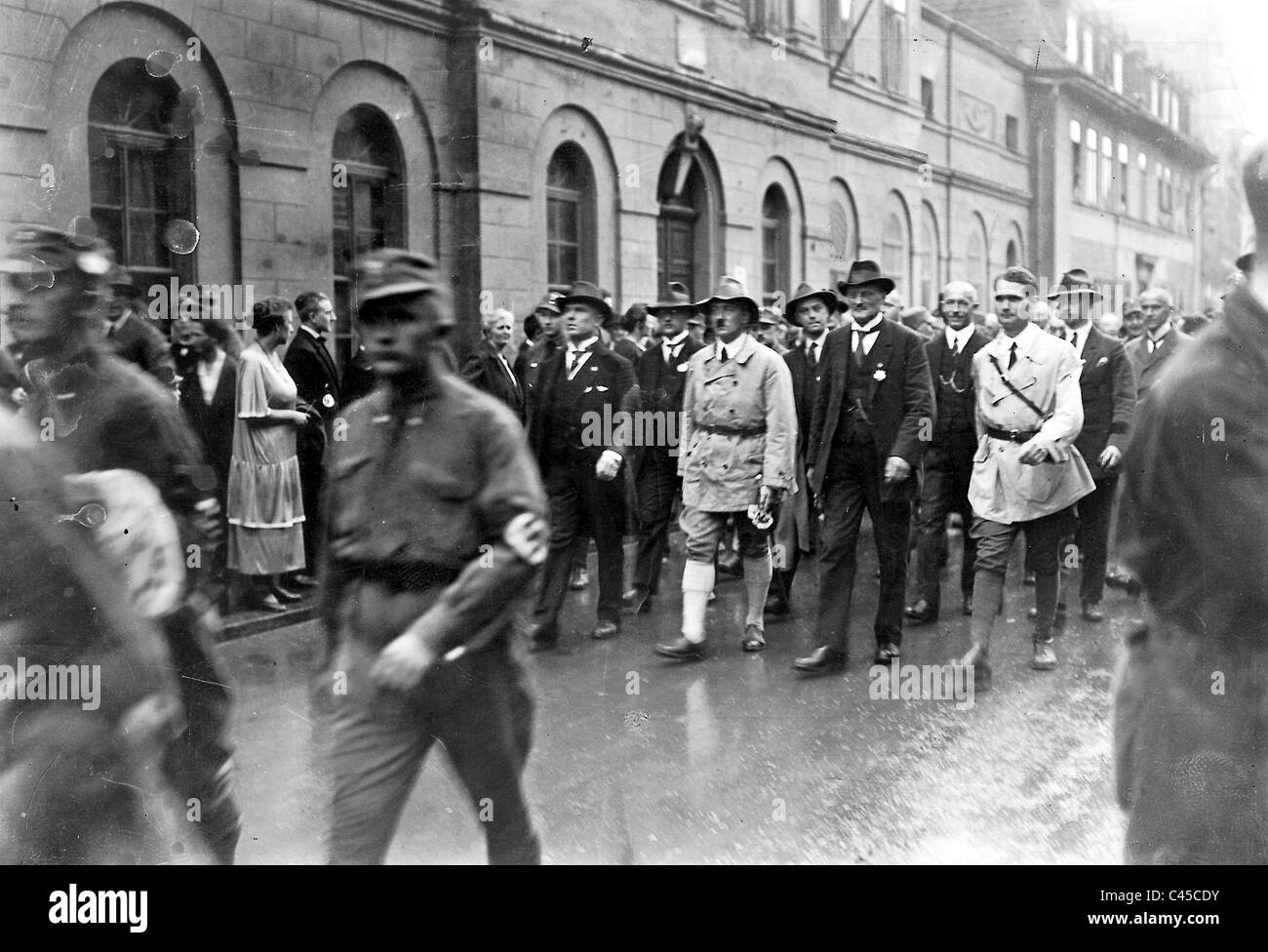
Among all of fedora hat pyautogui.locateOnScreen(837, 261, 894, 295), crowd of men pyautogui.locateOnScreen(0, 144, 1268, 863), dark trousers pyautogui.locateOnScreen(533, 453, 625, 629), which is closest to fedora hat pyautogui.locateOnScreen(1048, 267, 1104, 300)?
fedora hat pyautogui.locateOnScreen(837, 261, 894, 295)

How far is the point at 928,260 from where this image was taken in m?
17.1

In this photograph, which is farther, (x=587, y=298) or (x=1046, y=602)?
(x=587, y=298)

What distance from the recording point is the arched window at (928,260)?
16.4 meters

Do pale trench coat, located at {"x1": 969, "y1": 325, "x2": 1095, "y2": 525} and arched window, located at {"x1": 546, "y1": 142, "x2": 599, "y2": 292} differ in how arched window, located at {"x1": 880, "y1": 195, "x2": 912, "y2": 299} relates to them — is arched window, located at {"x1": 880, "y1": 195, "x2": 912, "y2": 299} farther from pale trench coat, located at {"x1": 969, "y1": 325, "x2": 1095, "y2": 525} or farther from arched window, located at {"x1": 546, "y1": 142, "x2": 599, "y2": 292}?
pale trench coat, located at {"x1": 969, "y1": 325, "x2": 1095, "y2": 525}

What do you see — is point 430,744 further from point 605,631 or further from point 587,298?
point 587,298

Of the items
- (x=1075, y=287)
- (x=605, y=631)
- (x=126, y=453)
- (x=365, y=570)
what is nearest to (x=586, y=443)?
(x=605, y=631)

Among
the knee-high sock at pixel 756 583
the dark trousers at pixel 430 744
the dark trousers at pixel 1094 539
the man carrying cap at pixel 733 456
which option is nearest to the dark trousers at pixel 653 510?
the knee-high sock at pixel 756 583

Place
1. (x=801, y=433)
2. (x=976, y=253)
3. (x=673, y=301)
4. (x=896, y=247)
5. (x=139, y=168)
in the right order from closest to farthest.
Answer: (x=139, y=168) < (x=801, y=433) < (x=673, y=301) < (x=976, y=253) < (x=896, y=247)

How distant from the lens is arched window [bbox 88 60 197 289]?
8.09 m

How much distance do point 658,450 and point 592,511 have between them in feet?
5.03

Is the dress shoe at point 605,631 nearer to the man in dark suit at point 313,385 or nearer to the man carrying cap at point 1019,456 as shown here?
the man in dark suit at point 313,385

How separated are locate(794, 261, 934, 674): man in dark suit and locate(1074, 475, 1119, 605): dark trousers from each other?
1736mm

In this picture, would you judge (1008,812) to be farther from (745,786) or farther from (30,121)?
(30,121)

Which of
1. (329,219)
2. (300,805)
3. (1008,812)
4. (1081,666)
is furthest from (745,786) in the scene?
(329,219)
